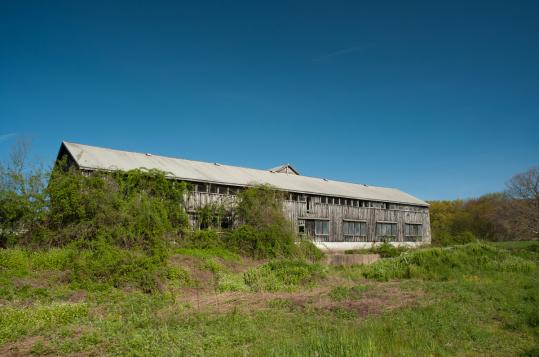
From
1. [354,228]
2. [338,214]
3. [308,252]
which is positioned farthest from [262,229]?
[354,228]

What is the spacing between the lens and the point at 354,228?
3872 centimetres

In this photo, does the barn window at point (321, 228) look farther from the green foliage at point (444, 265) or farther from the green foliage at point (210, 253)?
the green foliage at point (444, 265)

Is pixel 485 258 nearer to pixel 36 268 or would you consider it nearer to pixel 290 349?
pixel 290 349

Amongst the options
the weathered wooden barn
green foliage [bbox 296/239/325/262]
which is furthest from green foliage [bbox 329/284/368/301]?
the weathered wooden barn

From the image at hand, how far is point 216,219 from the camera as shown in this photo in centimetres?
2831

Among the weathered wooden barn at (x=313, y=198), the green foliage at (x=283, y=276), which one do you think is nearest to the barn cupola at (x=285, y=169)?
the weathered wooden barn at (x=313, y=198)

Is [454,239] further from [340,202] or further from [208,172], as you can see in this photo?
[208,172]

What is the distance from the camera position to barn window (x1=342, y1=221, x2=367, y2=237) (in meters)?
37.9

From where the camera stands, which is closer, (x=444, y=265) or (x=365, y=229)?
(x=444, y=265)

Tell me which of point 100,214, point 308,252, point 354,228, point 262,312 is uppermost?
point 354,228

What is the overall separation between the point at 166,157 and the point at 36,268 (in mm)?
17343

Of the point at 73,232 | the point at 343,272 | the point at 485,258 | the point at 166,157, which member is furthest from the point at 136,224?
the point at 485,258

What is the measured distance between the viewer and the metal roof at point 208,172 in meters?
25.7

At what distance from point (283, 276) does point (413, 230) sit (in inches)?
1262
